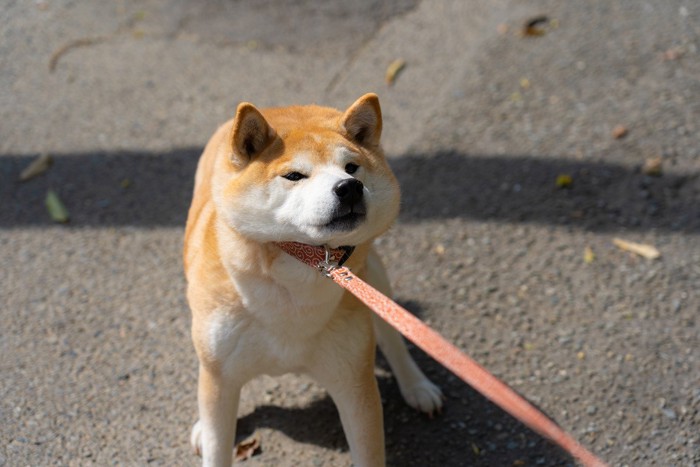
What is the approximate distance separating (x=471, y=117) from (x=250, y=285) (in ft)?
9.56

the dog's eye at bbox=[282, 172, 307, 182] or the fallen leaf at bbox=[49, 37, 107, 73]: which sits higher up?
the dog's eye at bbox=[282, 172, 307, 182]

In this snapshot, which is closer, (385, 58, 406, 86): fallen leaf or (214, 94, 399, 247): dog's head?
(214, 94, 399, 247): dog's head

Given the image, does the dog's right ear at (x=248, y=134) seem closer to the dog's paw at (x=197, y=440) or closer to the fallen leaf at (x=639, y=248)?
the dog's paw at (x=197, y=440)

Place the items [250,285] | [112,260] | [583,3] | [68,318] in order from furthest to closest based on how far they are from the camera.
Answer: [583,3], [112,260], [68,318], [250,285]

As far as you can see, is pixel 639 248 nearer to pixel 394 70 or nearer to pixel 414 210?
pixel 414 210

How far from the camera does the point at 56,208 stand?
455cm

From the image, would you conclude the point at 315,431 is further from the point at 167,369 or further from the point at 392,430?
the point at 167,369

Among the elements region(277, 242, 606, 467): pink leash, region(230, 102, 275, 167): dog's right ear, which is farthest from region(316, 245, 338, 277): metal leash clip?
region(230, 102, 275, 167): dog's right ear

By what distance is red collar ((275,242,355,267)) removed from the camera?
2.47 m

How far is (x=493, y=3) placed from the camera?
617cm

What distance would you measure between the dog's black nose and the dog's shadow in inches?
53.2

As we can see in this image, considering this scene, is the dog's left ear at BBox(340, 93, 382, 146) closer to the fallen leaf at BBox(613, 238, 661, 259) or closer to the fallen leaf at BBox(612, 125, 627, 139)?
the fallen leaf at BBox(613, 238, 661, 259)

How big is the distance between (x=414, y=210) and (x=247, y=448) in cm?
179

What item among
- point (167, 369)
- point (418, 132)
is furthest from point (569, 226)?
point (167, 369)
